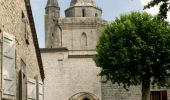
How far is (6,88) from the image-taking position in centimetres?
1071

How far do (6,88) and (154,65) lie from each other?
85.5 feet

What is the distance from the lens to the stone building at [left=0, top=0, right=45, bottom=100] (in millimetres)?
10711

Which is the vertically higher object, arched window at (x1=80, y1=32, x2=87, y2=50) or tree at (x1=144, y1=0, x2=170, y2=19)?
arched window at (x1=80, y1=32, x2=87, y2=50)

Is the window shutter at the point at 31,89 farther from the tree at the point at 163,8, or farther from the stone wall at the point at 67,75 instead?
the stone wall at the point at 67,75

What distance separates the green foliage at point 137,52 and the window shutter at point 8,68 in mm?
24251

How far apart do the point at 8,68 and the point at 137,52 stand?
25.4m

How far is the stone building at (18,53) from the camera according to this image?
10.7 m

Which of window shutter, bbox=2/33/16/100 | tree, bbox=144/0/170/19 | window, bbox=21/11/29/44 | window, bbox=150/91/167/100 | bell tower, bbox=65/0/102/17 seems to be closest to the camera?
tree, bbox=144/0/170/19

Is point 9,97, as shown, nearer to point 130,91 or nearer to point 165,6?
point 165,6

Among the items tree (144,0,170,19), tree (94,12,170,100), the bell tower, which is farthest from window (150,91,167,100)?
tree (144,0,170,19)

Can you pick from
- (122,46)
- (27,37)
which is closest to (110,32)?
(122,46)

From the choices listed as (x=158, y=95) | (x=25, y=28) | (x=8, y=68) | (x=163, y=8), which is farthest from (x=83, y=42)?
(x=163, y=8)

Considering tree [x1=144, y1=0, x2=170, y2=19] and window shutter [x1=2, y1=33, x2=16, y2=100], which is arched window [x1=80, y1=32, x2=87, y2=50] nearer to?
window shutter [x1=2, y1=33, x2=16, y2=100]

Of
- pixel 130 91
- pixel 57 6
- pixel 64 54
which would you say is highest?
pixel 57 6
